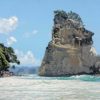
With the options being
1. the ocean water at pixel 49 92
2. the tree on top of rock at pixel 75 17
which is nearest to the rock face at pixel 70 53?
the tree on top of rock at pixel 75 17

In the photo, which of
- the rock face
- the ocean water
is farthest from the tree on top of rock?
the ocean water

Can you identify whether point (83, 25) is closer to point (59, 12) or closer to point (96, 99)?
point (59, 12)

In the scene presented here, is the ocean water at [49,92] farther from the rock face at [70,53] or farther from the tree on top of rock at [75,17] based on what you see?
the tree on top of rock at [75,17]

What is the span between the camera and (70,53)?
129m

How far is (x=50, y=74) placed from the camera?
128625mm

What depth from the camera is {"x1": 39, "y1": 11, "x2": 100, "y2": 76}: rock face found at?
128625 millimetres

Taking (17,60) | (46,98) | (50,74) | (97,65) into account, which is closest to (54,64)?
(50,74)

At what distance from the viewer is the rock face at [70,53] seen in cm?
12862

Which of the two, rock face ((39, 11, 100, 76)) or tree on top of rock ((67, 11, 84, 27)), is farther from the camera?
tree on top of rock ((67, 11, 84, 27))

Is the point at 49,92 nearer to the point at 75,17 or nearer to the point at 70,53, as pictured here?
the point at 70,53

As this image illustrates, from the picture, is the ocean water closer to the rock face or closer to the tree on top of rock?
the rock face

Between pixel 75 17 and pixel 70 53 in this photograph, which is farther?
pixel 75 17

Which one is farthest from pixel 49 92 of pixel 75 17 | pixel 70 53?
pixel 75 17

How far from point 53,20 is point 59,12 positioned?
3262 millimetres
